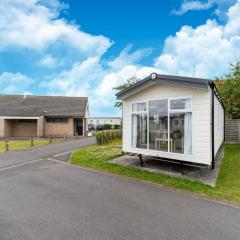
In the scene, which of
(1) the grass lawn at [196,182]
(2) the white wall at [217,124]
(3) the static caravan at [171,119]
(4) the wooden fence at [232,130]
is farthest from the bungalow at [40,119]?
(3) the static caravan at [171,119]

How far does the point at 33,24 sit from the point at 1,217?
1430 cm

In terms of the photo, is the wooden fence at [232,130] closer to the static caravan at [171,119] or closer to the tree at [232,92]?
the tree at [232,92]

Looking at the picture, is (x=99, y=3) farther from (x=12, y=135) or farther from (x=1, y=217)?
(x=12, y=135)

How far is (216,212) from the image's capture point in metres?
5.98

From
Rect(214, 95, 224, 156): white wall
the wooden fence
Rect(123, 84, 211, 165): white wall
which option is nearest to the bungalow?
the wooden fence

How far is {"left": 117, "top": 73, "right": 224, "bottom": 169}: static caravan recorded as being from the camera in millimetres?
9469

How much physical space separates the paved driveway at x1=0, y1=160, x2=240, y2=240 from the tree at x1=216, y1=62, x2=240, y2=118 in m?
12.8

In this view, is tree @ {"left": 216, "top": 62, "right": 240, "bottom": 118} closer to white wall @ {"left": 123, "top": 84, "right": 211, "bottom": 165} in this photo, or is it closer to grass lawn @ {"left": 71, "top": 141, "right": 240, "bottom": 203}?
grass lawn @ {"left": 71, "top": 141, "right": 240, "bottom": 203}

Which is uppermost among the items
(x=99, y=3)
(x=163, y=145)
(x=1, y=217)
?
(x=99, y=3)

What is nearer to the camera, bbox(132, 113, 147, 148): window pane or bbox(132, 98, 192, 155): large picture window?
bbox(132, 98, 192, 155): large picture window

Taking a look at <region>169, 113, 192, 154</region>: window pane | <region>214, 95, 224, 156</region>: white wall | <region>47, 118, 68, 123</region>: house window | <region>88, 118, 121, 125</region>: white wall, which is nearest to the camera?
<region>169, 113, 192, 154</region>: window pane

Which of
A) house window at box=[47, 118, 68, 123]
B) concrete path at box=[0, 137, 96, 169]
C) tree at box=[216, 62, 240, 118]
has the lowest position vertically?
concrete path at box=[0, 137, 96, 169]

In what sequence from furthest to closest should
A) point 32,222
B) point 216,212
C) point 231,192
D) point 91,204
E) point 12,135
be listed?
point 12,135, point 231,192, point 91,204, point 216,212, point 32,222

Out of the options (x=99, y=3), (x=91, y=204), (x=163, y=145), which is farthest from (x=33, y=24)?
(x=91, y=204)
